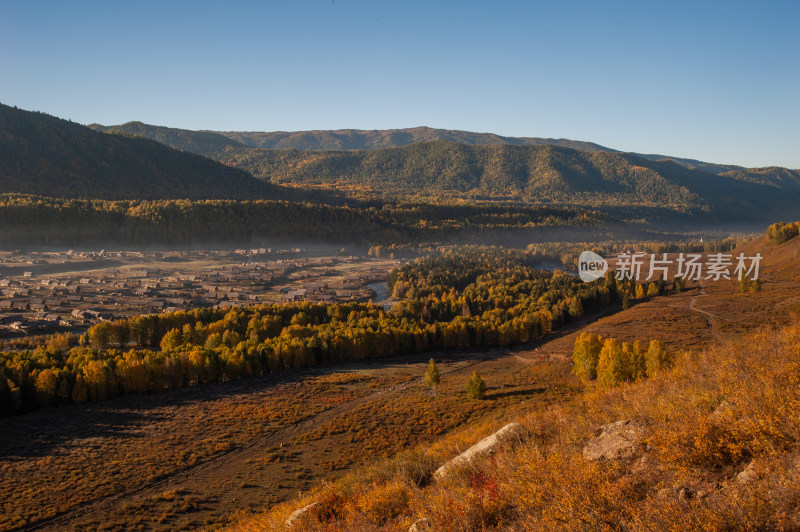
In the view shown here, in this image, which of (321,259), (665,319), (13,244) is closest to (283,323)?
(665,319)

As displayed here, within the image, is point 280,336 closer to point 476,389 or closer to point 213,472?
point 476,389

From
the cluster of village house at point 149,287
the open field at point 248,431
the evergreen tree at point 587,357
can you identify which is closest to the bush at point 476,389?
the open field at point 248,431

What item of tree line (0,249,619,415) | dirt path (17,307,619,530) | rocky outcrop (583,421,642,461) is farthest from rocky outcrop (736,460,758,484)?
tree line (0,249,619,415)

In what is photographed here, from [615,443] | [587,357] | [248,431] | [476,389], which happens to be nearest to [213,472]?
[248,431]

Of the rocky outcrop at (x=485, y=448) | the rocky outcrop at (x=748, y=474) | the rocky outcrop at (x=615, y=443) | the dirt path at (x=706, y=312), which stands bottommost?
the dirt path at (x=706, y=312)

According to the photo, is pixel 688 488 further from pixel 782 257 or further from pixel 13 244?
pixel 13 244

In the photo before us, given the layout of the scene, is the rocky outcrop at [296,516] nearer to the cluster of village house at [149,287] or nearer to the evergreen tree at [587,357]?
the evergreen tree at [587,357]

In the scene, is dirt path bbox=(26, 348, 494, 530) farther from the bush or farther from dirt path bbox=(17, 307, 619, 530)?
the bush

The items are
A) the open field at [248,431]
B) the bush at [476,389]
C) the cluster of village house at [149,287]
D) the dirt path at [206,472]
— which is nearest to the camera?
the dirt path at [206,472]
